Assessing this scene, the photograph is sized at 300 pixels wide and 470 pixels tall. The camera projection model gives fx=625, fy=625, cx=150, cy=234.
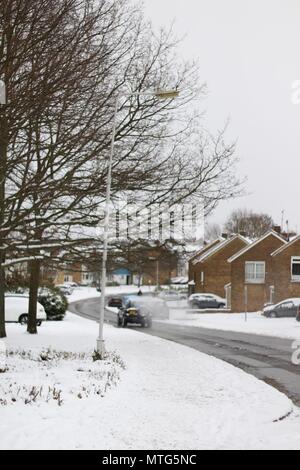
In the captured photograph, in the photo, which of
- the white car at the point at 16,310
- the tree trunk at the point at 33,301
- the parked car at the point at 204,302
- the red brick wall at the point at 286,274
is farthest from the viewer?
the parked car at the point at 204,302

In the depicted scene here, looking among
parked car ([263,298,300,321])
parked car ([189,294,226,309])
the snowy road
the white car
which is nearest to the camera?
the snowy road

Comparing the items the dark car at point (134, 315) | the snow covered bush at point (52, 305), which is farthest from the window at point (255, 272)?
the snow covered bush at point (52, 305)

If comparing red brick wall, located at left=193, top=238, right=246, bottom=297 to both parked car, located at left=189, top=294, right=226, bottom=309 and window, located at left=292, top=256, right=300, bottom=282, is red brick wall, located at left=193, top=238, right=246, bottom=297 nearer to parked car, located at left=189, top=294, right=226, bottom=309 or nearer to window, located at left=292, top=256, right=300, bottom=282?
parked car, located at left=189, top=294, right=226, bottom=309

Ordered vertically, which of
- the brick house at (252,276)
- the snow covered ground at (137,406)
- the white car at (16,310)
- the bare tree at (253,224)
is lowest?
the snow covered ground at (137,406)

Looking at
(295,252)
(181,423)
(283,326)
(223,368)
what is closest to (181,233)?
(223,368)

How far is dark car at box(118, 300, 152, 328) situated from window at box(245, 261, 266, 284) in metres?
19.4

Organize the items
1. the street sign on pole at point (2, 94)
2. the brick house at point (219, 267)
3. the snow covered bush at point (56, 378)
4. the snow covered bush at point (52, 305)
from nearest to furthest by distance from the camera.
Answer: the snow covered bush at point (56, 378) → the street sign on pole at point (2, 94) → the snow covered bush at point (52, 305) → the brick house at point (219, 267)

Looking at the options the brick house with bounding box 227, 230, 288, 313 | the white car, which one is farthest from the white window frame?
the white car

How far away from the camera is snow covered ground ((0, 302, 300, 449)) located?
8.17 metres

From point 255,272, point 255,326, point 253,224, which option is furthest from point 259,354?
point 253,224

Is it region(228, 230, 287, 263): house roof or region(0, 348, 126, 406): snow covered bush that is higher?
region(228, 230, 287, 263): house roof

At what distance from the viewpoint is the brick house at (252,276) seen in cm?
5306

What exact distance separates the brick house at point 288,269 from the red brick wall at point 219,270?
41.7 ft

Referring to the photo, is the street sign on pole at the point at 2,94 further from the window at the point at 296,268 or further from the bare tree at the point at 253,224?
the bare tree at the point at 253,224
